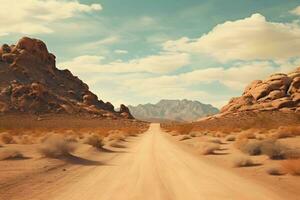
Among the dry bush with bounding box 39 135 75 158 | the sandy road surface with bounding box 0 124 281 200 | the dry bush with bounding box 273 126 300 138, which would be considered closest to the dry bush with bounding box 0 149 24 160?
the dry bush with bounding box 39 135 75 158

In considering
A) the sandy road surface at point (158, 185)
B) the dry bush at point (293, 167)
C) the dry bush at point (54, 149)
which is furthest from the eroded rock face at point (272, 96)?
the sandy road surface at point (158, 185)

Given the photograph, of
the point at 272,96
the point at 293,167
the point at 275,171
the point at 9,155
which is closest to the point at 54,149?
the point at 9,155

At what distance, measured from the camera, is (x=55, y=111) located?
107 m

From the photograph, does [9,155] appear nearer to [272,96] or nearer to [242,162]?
[242,162]

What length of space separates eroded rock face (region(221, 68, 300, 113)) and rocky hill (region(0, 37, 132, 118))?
1778 inches

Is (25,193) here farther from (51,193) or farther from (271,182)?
(271,182)

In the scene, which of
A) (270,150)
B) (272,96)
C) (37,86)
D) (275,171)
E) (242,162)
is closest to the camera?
(275,171)

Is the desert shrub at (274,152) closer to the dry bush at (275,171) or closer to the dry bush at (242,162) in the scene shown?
the dry bush at (242,162)

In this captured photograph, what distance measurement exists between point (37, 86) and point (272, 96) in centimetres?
5857

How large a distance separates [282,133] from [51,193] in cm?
2487

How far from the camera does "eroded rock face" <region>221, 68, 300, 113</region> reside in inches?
3401

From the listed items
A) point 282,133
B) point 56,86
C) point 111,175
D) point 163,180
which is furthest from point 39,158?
point 56,86

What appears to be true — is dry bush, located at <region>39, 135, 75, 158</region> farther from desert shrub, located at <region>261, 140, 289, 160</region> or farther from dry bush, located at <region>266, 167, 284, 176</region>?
dry bush, located at <region>266, 167, 284, 176</region>

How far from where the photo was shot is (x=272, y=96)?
3693 inches
